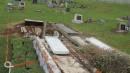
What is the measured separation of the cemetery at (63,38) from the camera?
13676mm

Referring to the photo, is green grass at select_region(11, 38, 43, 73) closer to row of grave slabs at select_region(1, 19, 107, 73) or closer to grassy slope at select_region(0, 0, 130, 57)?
row of grave slabs at select_region(1, 19, 107, 73)

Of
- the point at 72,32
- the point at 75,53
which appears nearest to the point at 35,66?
the point at 75,53

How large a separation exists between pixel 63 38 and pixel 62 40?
850 mm

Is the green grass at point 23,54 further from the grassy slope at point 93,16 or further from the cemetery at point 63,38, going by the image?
the grassy slope at point 93,16

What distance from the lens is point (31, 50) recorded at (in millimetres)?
18047

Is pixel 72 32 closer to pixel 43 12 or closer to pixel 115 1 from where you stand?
pixel 43 12

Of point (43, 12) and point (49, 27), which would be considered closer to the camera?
point (49, 27)

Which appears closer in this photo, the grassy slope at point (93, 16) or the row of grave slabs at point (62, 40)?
the row of grave slabs at point (62, 40)

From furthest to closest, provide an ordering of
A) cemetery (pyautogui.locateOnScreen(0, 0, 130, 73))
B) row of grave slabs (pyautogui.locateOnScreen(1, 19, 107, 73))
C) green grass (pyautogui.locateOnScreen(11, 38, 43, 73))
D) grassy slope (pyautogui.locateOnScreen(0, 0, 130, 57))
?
grassy slope (pyautogui.locateOnScreen(0, 0, 130, 57))
green grass (pyautogui.locateOnScreen(11, 38, 43, 73))
row of grave slabs (pyautogui.locateOnScreen(1, 19, 107, 73))
cemetery (pyautogui.locateOnScreen(0, 0, 130, 73))

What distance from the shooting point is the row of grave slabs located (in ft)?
45.5

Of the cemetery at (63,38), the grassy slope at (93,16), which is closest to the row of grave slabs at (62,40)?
the cemetery at (63,38)

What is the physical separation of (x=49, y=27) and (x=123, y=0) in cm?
1840

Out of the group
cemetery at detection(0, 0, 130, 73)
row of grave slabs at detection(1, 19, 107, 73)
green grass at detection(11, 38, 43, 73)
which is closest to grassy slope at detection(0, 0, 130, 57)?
cemetery at detection(0, 0, 130, 73)

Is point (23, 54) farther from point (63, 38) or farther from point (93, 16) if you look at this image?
point (93, 16)
